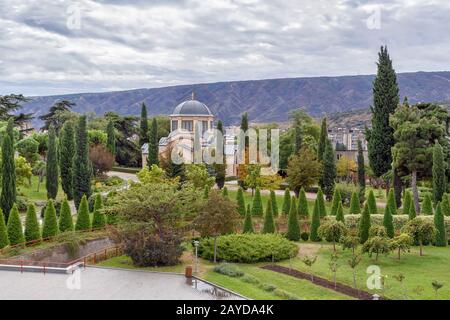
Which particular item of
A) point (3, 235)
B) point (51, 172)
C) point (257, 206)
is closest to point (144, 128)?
point (51, 172)

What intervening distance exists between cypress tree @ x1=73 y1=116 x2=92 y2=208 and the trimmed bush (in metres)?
16.0

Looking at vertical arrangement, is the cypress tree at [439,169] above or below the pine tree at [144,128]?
below

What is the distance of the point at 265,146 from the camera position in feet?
195

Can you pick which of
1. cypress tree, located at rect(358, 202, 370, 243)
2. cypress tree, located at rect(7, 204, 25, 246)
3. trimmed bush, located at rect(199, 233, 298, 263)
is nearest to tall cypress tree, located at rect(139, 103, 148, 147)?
cypress tree, located at rect(7, 204, 25, 246)

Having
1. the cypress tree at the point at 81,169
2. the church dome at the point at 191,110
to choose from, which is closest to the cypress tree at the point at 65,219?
the cypress tree at the point at 81,169

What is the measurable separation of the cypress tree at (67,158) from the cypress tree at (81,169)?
134 inches

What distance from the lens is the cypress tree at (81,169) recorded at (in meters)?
39.6

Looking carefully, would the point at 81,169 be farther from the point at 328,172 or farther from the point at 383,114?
the point at 383,114

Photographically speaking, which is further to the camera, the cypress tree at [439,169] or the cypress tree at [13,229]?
the cypress tree at [439,169]

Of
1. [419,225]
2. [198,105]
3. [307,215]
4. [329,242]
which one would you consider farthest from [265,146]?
[419,225]

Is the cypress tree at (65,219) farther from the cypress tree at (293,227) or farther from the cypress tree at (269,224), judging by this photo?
the cypress tree at (293,227)

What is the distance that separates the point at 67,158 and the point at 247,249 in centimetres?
2334

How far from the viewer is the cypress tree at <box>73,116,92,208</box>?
3959 centimetres
